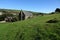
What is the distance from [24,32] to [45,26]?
452cm

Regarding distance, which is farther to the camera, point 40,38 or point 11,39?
point 11,39

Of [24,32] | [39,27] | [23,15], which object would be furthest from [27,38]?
[23,15]

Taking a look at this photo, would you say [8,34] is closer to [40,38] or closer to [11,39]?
[11,39]

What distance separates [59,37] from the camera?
78.9 feet

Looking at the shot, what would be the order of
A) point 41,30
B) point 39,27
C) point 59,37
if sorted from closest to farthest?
point 59,37
point 41,30
point 39,27

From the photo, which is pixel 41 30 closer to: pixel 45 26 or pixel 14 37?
pixel 45 26

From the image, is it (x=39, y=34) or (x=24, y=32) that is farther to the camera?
(x=24, y=32)

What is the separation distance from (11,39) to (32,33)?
4107mm

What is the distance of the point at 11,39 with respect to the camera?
87.3ft

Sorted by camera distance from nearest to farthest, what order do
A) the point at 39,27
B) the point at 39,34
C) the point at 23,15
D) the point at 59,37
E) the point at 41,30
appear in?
the point at 59,37 < the point at 39,34 < the point at 41,30 < the point at 39,27 < the point at 23,15

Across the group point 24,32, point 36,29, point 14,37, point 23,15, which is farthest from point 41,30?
point 23,15

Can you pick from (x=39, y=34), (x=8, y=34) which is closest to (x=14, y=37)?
(x=8, y=34)

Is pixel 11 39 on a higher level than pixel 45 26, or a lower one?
lower

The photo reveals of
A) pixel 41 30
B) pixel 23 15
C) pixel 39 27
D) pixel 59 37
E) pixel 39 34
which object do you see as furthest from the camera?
pixel 23 15
